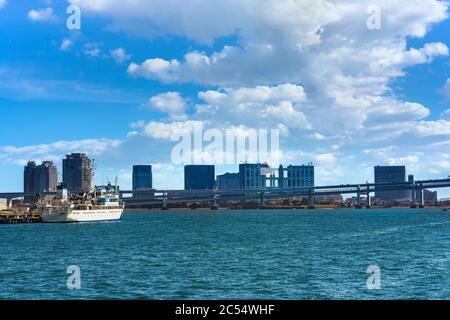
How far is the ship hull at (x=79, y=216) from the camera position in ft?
445

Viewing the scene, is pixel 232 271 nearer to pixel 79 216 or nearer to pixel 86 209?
pixel 79 216

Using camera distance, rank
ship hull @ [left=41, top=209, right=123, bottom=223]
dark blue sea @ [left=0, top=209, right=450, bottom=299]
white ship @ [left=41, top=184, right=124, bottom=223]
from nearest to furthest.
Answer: dark blue sea @ [left=0, top=209, right=450, bottom=299] < ship hull @ [left=41, top=209, right=123, bottom=223] < white ship @ [left=41, top=184, right=124, bottom=223]

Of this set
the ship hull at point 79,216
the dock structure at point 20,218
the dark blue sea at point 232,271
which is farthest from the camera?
the dock structure at point 20,218

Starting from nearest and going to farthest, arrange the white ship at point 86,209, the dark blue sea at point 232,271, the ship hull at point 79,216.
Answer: the dark blue sea at point 232,271 → the ship hull at point 79,216 → the white ship at point 86,209

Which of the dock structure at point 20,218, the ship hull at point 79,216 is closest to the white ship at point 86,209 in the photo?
the ship hull at point 79,216

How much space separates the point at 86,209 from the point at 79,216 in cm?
426

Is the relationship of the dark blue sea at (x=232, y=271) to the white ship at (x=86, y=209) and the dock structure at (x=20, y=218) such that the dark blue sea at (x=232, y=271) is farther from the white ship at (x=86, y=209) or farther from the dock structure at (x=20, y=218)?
the dock structure at (x=20, y=218)

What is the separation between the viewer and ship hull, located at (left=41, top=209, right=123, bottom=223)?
445 ft

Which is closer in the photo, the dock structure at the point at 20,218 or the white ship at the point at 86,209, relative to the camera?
the white ship at the point at 86,209

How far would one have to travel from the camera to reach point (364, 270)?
3872cm

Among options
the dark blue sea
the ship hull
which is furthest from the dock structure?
the dark blue sea

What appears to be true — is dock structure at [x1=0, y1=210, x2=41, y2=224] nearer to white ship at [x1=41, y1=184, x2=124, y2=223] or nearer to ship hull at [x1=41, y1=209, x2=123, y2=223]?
white ship at [x1=41, y1=184, x2=124, y2=223]

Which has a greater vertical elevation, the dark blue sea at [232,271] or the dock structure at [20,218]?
the dark blue sea at [232,271]

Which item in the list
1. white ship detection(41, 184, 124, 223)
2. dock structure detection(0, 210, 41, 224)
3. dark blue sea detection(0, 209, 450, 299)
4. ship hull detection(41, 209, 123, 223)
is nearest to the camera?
dark blue sea detection(0, 209, 450, 299)
